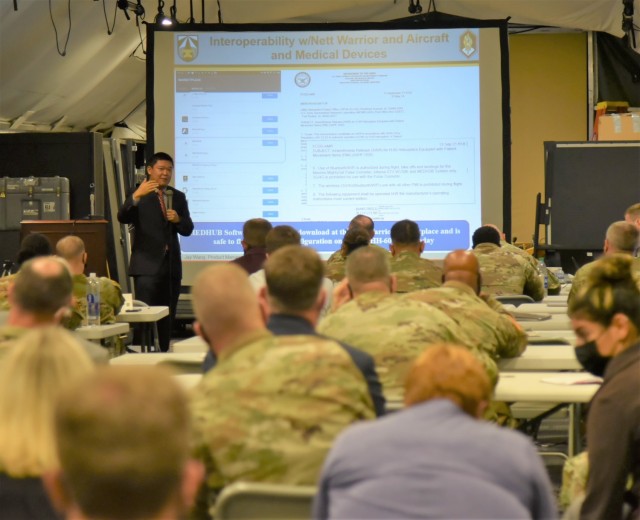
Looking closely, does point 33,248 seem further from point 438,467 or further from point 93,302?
point 438,467

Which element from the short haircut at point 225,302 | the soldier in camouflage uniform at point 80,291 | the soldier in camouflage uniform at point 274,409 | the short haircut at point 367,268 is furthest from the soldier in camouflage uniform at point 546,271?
the soldier in camouflage uniform at point 274,409

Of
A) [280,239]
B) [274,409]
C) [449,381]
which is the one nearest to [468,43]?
[280,239]

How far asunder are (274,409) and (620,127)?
459 inches

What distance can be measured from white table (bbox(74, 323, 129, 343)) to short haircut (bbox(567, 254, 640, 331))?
11.1ft

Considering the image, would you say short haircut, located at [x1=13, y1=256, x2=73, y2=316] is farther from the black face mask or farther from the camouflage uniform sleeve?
the camouflage uniform sleeve

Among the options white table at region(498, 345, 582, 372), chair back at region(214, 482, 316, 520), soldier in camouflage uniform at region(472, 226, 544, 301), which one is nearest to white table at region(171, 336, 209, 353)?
white table at region(498, 345, 582, 372)

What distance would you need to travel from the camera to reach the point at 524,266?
715 cm

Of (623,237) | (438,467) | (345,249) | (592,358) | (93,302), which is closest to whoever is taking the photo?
(438,467)

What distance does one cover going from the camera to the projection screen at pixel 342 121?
9.08 meters

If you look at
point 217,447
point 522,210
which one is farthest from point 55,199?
point 217,447

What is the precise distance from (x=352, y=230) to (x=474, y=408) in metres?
5.05

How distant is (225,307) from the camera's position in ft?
8.22

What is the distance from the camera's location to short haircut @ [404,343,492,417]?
194cm

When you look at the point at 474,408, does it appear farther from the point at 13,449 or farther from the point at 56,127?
the point at 56,127
